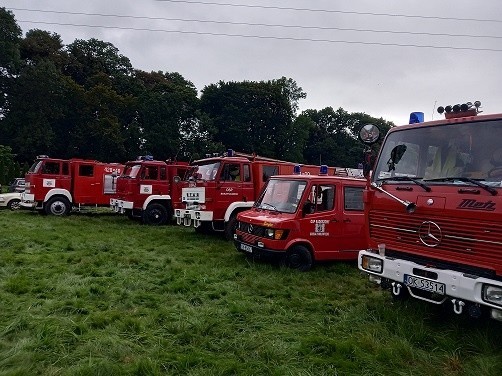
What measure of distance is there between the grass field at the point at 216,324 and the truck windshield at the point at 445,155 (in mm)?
1708

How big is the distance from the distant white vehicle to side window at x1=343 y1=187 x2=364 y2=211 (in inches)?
589

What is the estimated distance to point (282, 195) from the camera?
8.72m

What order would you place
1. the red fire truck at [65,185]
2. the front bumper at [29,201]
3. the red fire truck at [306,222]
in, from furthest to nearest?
the red fire truck at [65,185], the front bumper at [29,201], the red fire truck at [306,222]

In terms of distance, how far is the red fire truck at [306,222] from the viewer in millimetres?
8000

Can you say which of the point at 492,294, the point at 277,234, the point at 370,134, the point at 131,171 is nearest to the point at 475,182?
the point at 492,294

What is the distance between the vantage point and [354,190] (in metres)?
8.78

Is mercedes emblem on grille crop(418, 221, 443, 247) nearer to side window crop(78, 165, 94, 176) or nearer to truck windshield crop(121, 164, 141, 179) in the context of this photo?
truck windshield crop(121, 164, 141, 179)

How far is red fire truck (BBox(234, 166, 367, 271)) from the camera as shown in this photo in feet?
26.2

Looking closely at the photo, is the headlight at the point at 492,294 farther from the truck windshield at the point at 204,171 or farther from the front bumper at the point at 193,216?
the truck windshield at the point at 204,171

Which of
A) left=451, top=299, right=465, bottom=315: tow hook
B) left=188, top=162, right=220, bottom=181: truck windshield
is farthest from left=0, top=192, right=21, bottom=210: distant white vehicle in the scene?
left=451, top=299, right=465, bottom=315: tow hook

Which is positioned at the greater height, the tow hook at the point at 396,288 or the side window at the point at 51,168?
the side window at the point at 51,168

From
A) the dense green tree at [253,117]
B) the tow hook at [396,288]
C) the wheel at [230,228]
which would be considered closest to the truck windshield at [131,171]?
the wheel at [230,228]

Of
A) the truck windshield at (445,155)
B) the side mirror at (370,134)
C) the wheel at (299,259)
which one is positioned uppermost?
the side mirror at (370,134)

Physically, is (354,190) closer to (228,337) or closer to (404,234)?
(404,234)
